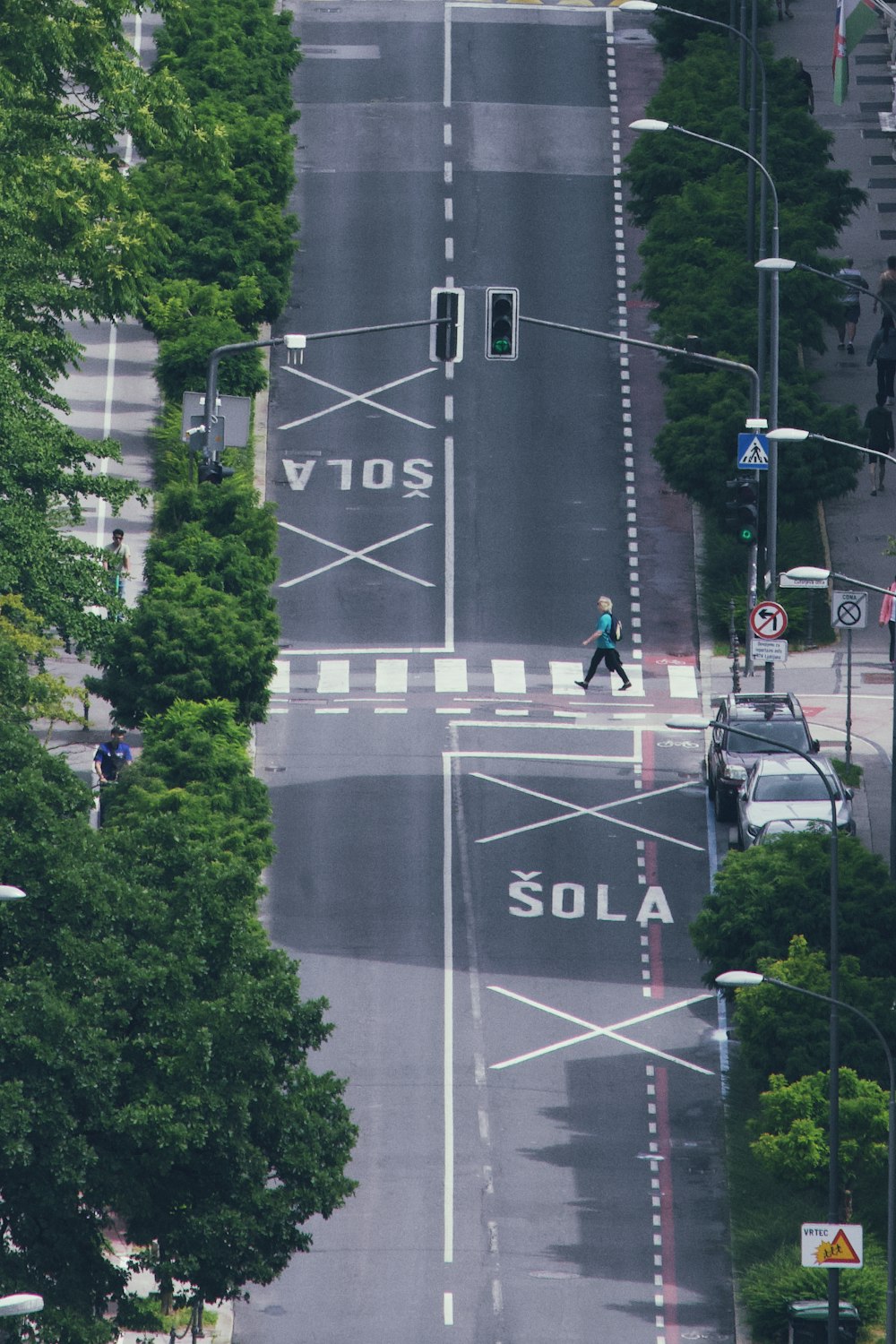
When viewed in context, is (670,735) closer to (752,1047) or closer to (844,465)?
(844,465)

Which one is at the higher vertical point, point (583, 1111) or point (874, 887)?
point (874, 887)

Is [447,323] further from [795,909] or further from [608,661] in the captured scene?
[608,661]

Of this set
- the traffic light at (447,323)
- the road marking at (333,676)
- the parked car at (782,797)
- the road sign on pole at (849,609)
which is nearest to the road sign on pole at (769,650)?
the road sign on pole at (849,609)

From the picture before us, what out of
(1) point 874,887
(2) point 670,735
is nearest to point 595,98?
Result: (2) point 670,735

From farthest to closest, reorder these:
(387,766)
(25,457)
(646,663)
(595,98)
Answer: (595,98) < (646,663) < (387,766) < (25,457)

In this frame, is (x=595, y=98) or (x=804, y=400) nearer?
(x=804, y=400)
